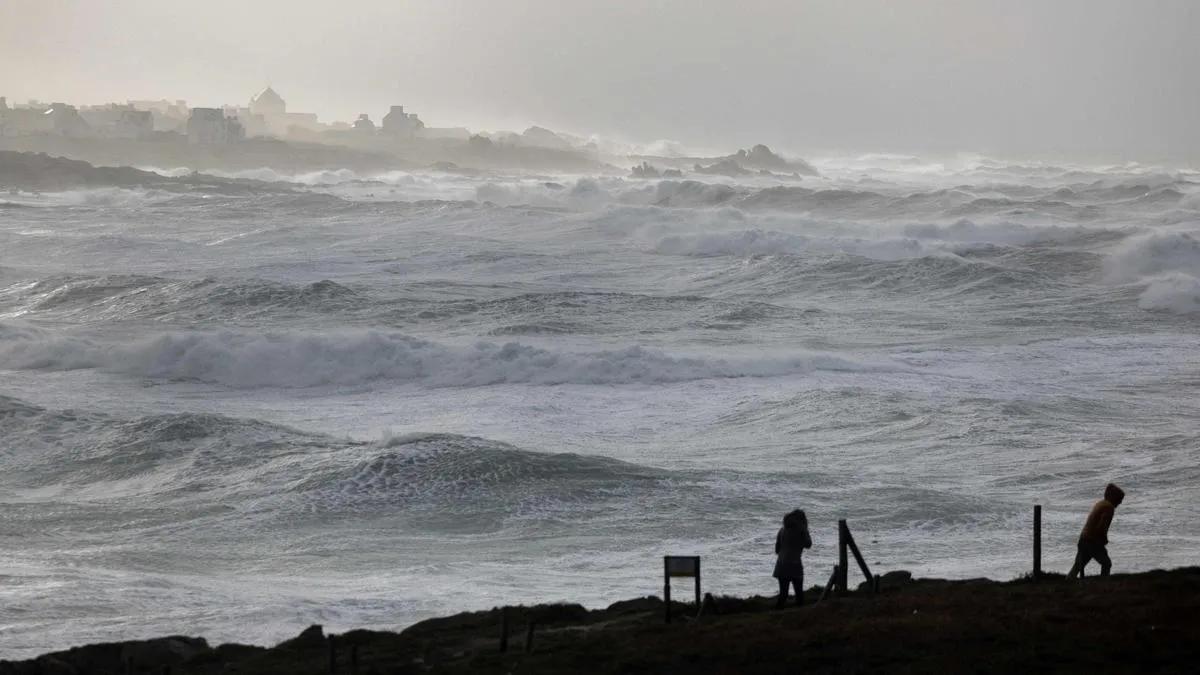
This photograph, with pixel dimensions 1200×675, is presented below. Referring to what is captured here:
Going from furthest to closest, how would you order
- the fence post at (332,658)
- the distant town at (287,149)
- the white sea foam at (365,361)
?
the distant town at (287,149) → the white sea foam at (365,361) → the fence post at (332,658)

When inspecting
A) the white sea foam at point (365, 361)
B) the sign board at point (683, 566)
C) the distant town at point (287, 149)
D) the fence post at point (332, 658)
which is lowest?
the fence post at point (332, 658)

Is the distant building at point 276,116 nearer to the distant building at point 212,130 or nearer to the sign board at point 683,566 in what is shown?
the distant building at point 212,130

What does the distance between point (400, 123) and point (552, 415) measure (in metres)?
125

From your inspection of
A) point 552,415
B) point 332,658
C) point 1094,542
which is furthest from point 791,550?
point 552,415

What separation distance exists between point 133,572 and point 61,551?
129 cm

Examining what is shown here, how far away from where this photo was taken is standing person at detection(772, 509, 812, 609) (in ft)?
33.3

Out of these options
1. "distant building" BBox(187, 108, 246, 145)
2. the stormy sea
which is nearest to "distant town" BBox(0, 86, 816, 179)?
"distant building" BBox(187, 108, 246, 145)

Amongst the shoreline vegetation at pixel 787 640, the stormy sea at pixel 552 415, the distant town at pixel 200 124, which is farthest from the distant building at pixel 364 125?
the shoreline vegetation at pixel 787 640

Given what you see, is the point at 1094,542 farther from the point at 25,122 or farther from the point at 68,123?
the point at 25,122

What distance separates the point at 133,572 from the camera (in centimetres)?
1334

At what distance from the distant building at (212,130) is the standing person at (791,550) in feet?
356

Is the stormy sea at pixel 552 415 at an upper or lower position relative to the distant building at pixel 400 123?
lower

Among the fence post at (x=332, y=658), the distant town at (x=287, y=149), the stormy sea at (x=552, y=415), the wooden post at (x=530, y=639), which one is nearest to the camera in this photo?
the fence post at (x=332, y=658)

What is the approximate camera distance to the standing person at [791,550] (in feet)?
33.3
